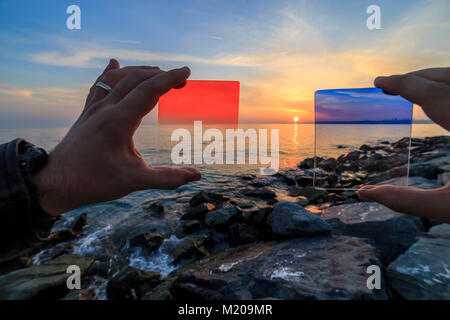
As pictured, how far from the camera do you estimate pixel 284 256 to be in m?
3.12

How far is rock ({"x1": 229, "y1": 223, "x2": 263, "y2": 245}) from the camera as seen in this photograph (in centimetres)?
443

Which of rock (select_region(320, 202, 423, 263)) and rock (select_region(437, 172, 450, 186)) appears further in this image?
rock (select_region(437, 172, 450, 186))

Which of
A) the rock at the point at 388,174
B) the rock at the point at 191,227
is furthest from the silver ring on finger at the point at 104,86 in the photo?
the rock at the point at 191,227

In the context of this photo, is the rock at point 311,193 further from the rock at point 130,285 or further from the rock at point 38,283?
the rock at point 38,283

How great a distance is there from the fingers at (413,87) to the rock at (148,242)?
499 centimetres

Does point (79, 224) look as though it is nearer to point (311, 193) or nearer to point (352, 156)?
point (352, 156)

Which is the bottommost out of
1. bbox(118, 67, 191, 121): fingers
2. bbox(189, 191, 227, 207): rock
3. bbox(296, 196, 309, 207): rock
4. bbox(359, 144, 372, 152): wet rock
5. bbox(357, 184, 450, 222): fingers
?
bbox(296, 196, 309, 207): rock

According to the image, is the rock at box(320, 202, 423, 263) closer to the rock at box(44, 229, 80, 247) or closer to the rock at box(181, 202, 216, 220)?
the rock at box(181, 202, 216, 220)

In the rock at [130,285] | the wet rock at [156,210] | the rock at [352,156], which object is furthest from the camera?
the wet rock at [156,210]

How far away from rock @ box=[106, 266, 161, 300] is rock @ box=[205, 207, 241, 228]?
7.14 ft

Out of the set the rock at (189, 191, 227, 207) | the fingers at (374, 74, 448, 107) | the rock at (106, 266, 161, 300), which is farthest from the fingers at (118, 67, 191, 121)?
the rock at (189, 191, 227, 207)

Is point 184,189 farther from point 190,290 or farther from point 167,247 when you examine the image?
point 190,290

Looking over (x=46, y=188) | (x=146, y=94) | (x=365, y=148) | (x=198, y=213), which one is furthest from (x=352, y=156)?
(x=198, y=213)

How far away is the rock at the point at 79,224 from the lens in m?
5.86
